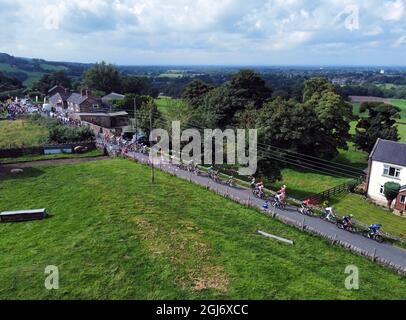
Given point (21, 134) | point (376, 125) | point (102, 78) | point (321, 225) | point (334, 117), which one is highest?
point (102, 78)

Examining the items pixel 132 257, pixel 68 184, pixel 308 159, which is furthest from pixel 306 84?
pixel 132 257

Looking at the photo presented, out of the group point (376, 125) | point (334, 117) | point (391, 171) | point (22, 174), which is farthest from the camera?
point (334, 117)

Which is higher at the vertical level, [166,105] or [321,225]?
[166,105]


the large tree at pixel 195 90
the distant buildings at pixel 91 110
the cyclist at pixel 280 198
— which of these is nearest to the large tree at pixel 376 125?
the cyclist at pixel 280 198

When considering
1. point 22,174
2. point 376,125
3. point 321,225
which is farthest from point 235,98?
point 321,225

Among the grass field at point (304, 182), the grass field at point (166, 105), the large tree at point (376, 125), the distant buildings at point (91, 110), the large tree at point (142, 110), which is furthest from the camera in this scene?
the distant buildings at point (91, 110)

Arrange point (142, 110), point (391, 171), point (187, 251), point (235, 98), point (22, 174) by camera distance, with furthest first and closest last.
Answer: point (235, 98) < point (142, 110) < point (391, 171) < point (22, 174) < point (187, 251)

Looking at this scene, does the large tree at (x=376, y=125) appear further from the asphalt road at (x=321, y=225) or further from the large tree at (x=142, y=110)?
the large tree at (x=142, y=110)

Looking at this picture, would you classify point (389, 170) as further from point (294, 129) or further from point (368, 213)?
point (294, 129)
